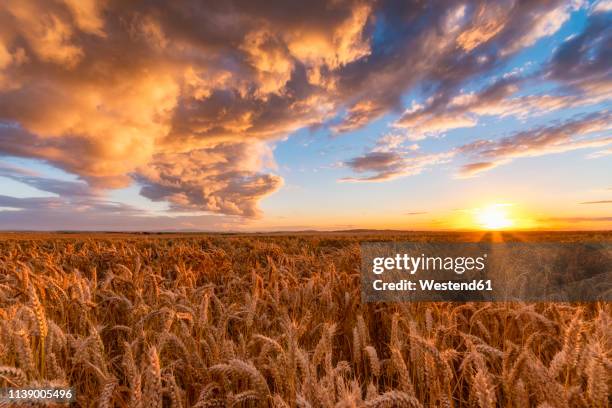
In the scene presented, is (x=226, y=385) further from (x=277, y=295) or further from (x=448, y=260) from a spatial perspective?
(x=448, y=260)

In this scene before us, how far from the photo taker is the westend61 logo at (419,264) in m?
5.25

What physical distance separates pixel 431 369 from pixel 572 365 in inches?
32.0

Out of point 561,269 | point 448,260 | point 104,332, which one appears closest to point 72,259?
point 104,332

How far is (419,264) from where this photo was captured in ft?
21.3

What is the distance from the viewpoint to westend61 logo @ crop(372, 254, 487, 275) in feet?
17.2

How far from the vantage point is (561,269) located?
8102mm
